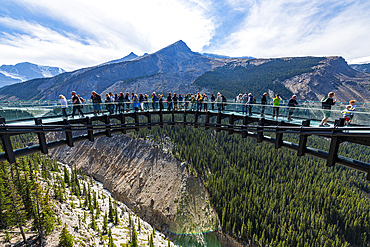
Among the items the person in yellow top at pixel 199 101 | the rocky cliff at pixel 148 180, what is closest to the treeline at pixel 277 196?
the rocky cliff at pixel 148 180

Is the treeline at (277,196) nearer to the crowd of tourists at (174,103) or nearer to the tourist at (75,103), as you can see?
the crowd of tourists at (174,103)

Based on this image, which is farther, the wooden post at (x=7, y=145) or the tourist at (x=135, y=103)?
the tourist at (x=135, y=103)

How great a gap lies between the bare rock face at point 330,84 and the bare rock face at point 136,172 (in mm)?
121051

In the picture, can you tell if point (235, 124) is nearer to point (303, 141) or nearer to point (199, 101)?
point (303, 141)

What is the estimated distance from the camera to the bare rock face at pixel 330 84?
117244 mm

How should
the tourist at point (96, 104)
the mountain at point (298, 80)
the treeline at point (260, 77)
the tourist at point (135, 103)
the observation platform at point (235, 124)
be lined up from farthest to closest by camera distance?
the treeline at point (260, 77) < the mountain at point (298, 80) < the tourist at point (135, 103) < the tourist at point (96, 104) < the observation platform at point (235, 124)

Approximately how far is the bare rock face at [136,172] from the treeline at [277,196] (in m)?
6.67

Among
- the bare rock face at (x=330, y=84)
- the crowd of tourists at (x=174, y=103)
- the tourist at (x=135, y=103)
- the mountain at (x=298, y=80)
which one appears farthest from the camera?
the mountain at (x=298, y=80)

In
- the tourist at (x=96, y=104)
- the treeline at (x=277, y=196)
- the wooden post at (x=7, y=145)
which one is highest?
the tourist at (x=96, y=104)

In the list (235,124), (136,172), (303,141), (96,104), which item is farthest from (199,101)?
(136,172)

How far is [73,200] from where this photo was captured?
3838cm

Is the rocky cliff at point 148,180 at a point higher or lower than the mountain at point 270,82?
lower

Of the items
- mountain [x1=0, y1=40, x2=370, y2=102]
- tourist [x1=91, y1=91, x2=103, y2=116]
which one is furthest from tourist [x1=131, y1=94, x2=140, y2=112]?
mountain [x1=0, y1=40, x2=370, y2=102]

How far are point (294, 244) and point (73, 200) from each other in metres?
56.6
